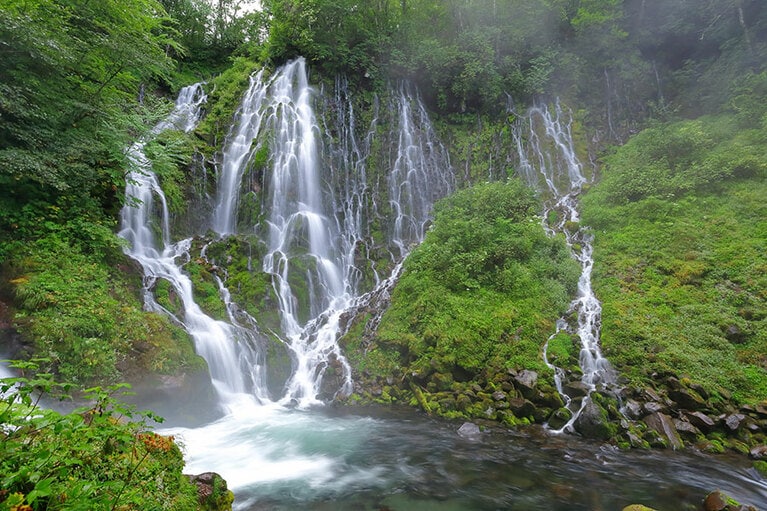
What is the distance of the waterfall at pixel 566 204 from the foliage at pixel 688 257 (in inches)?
14.1

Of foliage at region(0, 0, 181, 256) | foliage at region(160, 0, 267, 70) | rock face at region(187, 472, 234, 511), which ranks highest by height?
foliage at region(160, 0, 267, 70)

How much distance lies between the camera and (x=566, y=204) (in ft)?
56.2

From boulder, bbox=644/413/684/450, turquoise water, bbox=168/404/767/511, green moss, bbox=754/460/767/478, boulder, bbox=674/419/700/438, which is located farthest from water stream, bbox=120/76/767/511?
boulder, bbox=674/419/700/438

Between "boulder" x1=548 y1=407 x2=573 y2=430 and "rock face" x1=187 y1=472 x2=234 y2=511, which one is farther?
"boulder" x1=548 y1=407 x2=573 y2=430

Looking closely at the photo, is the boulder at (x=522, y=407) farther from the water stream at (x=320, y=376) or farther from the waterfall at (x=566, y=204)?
the waterfall at (x=566, y=204)

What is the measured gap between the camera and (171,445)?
3.84 metres

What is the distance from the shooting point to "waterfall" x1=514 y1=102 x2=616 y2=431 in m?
8.84

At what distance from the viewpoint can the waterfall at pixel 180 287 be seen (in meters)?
10.1

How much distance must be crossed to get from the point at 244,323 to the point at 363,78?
16.7m

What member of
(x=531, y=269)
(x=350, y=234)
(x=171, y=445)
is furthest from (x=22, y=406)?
(x=350, y=234)

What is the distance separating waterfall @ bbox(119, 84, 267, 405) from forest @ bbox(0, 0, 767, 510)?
44 centimetres

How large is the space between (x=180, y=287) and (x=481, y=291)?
9.48 meters

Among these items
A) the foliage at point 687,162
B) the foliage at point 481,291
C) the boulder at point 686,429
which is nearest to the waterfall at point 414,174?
the foliage at point 481,291

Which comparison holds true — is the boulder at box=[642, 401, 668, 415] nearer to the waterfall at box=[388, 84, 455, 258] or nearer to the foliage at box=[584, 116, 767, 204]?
the foliage at box=[584, 116, 767, 204]
